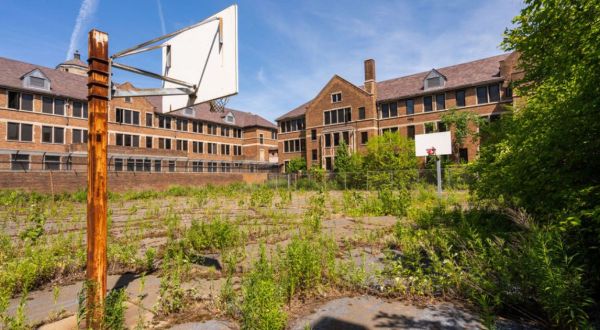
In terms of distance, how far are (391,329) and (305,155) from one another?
4190cm

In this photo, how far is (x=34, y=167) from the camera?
30609mm

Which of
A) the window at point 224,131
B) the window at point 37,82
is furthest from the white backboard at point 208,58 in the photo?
the window at point 224,131

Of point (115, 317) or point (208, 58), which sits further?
point (208, 58)

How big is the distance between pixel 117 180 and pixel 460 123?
33127 mm

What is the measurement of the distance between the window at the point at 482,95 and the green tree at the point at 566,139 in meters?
31.6

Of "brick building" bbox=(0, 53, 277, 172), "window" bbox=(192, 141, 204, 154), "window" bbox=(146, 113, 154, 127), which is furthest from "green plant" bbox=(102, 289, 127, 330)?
"window" bbox=(192, 141, 204, 154)

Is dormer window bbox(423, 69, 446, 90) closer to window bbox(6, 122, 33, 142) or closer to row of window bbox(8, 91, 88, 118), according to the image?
row of window bbox(8, 91, 88, 118)

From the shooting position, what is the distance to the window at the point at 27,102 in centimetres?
3092

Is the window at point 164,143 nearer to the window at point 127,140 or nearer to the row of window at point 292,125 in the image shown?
the window at point 127,140

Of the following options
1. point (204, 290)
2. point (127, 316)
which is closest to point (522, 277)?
point (204, 290)

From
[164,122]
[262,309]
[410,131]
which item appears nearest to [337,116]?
[410,131]

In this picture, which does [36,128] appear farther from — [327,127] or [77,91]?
[327,127]

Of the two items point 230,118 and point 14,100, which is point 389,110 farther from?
point 14,100

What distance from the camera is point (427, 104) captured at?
36188 mm
